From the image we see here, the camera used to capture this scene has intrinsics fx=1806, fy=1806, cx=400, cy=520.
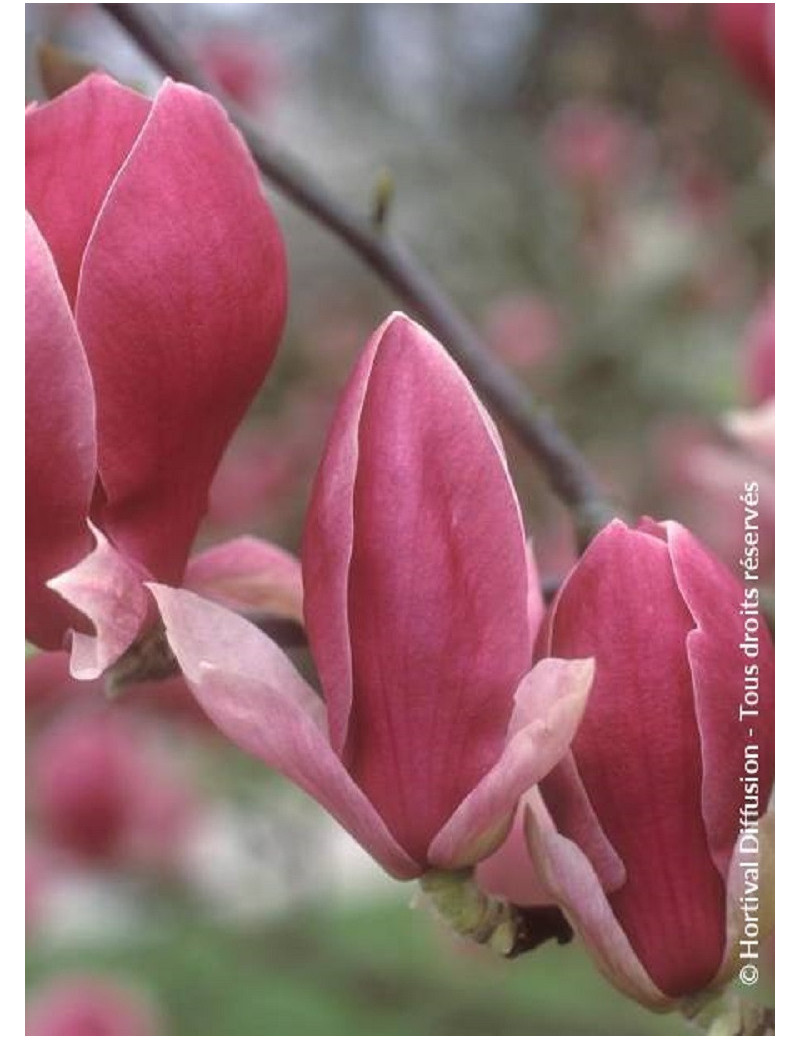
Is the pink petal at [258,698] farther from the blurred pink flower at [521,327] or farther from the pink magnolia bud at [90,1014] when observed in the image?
the blurred pink flower at [521,327]

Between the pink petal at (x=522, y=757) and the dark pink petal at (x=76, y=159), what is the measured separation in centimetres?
15

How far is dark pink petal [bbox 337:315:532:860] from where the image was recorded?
1.43ft

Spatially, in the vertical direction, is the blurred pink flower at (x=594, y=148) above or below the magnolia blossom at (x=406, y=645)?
above

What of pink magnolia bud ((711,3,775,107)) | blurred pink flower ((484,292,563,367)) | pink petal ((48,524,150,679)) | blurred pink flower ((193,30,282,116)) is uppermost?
blurred pink flower ((193,30,282,116))

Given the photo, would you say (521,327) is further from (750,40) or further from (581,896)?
Answer: (581,896)

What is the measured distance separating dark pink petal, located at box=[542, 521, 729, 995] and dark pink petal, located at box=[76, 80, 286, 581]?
105 mm

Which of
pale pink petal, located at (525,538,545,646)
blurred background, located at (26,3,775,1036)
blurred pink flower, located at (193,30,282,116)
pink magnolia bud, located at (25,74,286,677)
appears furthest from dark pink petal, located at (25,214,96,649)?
blurred pink flower, located at (193,30,282,116)

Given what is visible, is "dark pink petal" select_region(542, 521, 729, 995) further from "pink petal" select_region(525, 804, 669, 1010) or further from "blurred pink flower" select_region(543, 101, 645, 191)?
"blurred pink flower" select_region(543, 101, 645, 191)

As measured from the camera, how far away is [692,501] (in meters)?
1.64

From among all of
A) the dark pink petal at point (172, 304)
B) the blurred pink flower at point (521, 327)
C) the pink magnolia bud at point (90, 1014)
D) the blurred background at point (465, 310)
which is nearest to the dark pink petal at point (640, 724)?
the dark pink petal at point (172, 304)

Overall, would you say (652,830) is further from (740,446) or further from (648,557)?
(740,446)

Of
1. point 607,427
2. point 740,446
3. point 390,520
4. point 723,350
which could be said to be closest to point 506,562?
point 390,520

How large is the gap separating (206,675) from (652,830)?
0.12m

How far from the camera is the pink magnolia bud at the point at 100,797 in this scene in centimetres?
190
